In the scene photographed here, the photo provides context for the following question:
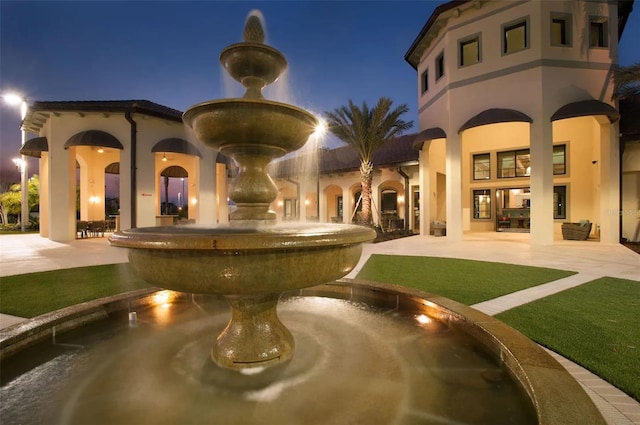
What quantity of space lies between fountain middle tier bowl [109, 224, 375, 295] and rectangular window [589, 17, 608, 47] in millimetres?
18466

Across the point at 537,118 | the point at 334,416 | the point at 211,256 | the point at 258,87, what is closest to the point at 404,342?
the point at 334,416

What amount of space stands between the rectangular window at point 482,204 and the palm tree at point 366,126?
6549 millimetres

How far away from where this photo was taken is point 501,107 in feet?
46.5

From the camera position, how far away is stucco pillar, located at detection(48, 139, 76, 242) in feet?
50.3

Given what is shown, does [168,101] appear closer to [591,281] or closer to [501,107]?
[501,107]

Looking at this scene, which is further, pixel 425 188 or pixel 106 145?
pixel 425 188

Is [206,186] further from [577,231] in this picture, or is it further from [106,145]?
[577,231]

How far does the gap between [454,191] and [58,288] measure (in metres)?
15.0

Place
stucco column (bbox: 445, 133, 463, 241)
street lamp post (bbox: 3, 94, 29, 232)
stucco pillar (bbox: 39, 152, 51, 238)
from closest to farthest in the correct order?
stucco column (bbox: 445, 133, 463, 241), stucco pillar (bbox: 39, 152, 51, 238), street lamp post (bbox: 3, 94, 29, 232)

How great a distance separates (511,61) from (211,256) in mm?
16800

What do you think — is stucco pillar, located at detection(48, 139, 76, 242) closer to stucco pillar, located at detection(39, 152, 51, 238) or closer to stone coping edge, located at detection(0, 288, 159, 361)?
stucco pillar, located at detection(39, 152, 51, 238)

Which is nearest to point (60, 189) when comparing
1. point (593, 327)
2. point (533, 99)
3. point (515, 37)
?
point (593, 327)

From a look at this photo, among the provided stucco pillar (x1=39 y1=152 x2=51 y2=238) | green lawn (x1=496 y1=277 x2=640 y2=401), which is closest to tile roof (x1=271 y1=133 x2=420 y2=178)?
stucco pillar (x1=39 y1=152 x2=51 y2=238)

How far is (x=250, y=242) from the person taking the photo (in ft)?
6.52
